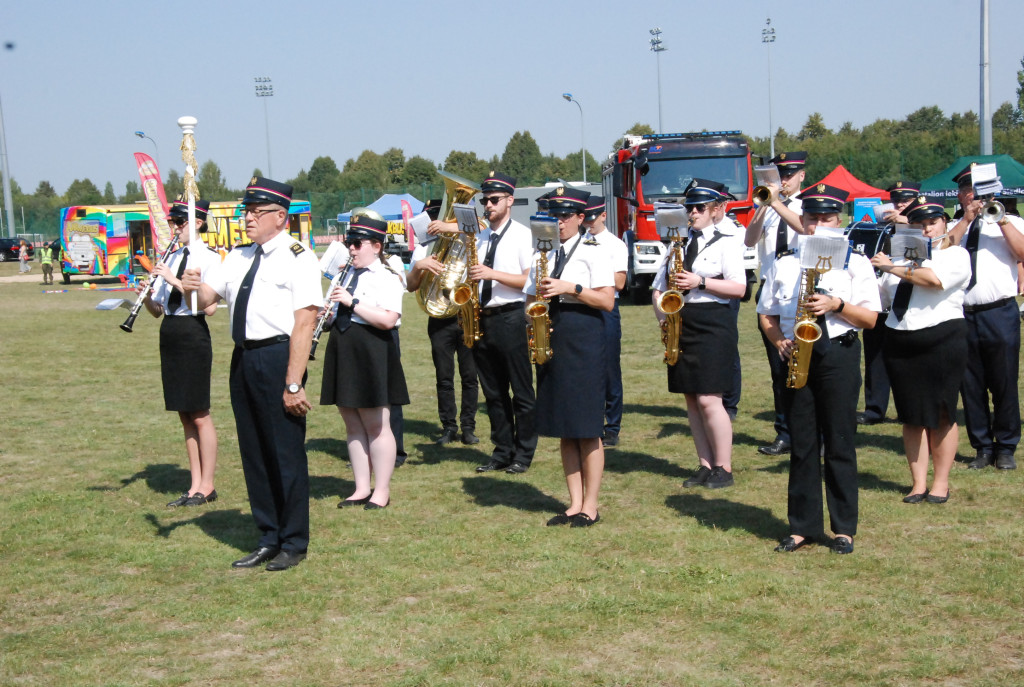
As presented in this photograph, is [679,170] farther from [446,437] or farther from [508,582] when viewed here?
[508,582]

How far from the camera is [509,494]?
7.53 meters

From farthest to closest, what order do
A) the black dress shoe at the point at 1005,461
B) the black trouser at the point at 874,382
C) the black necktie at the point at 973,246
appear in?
the black trouser at the point at 874,382 → the black dress shoe at the point at 1005,461 → the black necktie at the point at 973,246

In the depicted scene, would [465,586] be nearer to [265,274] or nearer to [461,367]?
[265,274]

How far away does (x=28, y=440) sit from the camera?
9.91 meters

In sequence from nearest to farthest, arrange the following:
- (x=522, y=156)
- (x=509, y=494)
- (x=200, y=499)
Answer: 1. (x=200, y=499)
2. (x=509, y=494)
3. (x=522, y=156)

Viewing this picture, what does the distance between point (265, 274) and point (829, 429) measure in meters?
3.27

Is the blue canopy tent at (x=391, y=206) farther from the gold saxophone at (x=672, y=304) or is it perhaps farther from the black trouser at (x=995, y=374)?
the black trouser at (x=995, y=374)

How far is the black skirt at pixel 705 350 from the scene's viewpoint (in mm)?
7234

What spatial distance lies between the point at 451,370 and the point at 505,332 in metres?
1.44

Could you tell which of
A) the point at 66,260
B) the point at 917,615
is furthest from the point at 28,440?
the point at 66,260

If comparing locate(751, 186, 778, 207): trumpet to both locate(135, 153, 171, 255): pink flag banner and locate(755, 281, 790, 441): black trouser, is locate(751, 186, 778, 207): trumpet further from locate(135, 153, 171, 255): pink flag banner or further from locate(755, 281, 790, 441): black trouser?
locate(135, 153, 171, 255): pink flag banner

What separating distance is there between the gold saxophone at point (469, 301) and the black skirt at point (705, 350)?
5.35ft

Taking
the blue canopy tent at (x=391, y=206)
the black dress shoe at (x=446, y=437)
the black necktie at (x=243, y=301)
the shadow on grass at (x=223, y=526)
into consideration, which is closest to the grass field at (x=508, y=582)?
the shadow on grass at (x=223, y=526)

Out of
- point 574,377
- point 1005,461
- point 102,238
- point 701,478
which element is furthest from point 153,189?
point 102,238
